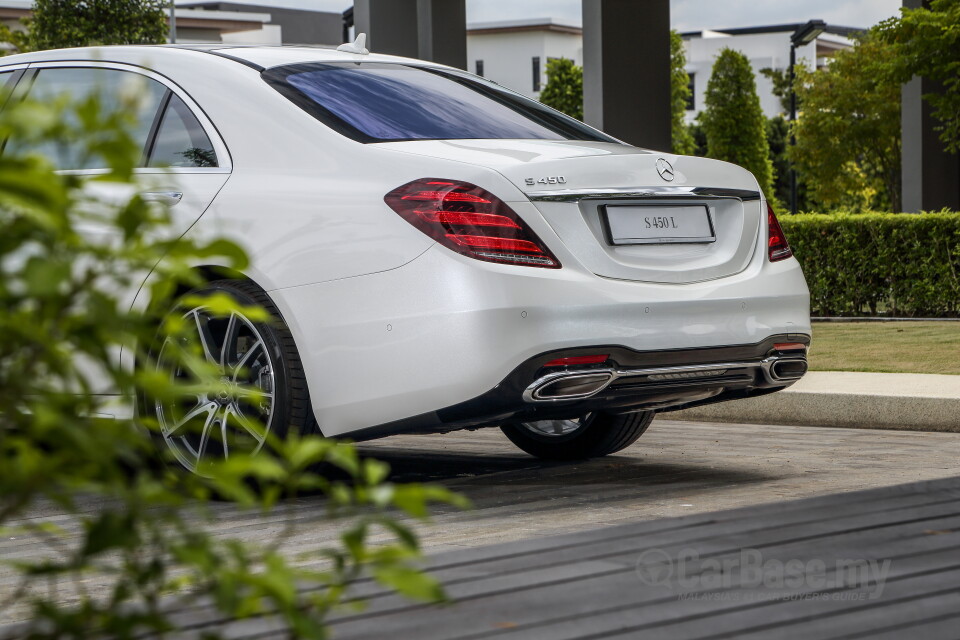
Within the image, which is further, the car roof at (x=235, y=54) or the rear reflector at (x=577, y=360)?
the car roof at (x=235, y=54)

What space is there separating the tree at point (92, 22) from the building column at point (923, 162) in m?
22.8

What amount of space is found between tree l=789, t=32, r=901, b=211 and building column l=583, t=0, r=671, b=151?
29415 millimetres

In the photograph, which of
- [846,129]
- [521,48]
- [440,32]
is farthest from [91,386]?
[521,48]

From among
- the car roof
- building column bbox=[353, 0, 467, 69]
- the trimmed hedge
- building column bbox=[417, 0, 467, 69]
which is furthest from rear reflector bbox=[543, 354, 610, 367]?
the trimmed hedge

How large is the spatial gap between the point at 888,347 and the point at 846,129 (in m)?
33.0

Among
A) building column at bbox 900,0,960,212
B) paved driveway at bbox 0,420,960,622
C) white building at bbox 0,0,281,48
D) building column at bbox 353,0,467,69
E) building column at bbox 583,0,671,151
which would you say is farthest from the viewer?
white building at bbox 0,0,281,48

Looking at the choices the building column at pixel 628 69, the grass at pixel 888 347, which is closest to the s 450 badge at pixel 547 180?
the grass at pixel 888 347

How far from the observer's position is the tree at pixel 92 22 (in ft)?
125

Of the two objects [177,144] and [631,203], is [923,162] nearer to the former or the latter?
[631,203]

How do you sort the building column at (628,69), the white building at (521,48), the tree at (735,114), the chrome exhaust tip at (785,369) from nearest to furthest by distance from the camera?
the chrome exhaust tip at (785,369) < the building column at (628,69) < the tree at (735,114) < the white building at (521,48)

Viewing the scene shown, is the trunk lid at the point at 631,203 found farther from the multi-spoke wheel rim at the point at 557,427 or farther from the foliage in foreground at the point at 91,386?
the foliage in foreground at the point at 91,386

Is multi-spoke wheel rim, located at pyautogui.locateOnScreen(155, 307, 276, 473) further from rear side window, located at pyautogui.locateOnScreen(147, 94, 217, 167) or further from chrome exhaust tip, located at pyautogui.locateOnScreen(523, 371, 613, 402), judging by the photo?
chrome exhaust tip, located at pyautogui.locateOnScreen(523, 371, 613, 402)

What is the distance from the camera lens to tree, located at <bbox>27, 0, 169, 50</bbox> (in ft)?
125

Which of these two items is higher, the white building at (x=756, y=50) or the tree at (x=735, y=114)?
the white building at (x=756, y=50)
